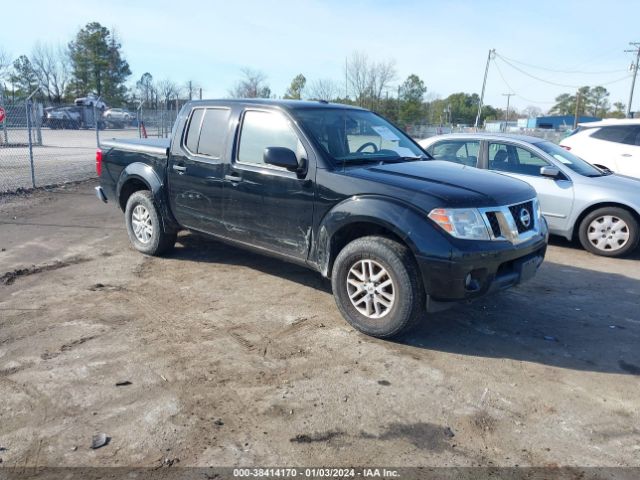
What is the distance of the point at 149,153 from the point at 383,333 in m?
3.64

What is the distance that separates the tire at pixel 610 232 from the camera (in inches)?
268

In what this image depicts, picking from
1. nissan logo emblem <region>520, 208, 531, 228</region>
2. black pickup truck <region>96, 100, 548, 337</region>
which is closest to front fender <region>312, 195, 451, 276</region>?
black pickup truck <region>96, 100, 548, 337</region>

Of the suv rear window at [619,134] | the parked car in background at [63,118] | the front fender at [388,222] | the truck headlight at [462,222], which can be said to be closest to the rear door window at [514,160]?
the suv rear window at [619,134]

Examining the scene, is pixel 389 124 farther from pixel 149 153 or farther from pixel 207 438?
pixel 207 438

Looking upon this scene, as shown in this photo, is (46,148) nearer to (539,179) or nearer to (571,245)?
(539,179)

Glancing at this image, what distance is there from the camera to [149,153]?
6.05 metres

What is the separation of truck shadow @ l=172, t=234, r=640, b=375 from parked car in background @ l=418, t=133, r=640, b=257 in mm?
1014

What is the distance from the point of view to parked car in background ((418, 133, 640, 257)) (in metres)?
6.85

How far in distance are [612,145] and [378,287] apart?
7876mm

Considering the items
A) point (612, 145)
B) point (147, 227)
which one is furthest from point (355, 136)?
point (612, 145)

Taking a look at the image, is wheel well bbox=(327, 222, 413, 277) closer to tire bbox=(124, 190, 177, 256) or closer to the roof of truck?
Answer: the roof of truck

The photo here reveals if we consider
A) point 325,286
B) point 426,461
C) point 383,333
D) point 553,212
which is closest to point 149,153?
point 325,286

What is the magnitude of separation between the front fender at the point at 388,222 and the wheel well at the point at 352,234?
28 mm

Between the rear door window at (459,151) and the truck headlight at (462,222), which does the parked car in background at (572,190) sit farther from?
the truck headlight at (462,222)
